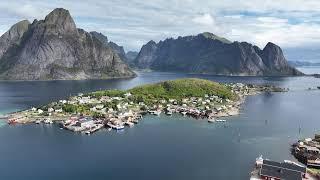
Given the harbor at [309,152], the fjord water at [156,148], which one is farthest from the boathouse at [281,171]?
the harbor at [309,152]

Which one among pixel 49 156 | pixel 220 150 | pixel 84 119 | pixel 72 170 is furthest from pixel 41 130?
pixel 220 150

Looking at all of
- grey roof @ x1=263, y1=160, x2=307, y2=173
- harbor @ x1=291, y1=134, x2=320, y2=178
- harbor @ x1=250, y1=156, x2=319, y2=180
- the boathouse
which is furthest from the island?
the boathouse

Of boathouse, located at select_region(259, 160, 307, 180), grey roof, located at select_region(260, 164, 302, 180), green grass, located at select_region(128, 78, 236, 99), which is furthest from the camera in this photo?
green grass, located at select_region(128, 78, 236, 99)

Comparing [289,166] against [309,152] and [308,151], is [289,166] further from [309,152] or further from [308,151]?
[308,151]

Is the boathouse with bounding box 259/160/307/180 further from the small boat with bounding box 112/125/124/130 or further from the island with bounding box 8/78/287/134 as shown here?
the island with bounding box 8/78/287/134

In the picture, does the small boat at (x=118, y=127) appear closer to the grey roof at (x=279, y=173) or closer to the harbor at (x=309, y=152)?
the harbor at (x=309, y=152)

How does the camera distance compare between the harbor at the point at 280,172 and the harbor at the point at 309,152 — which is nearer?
the harbor at the point at 280,172

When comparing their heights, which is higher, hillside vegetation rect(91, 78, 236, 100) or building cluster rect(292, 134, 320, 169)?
hillside vegetation rect(91, 78, 236, 100)
